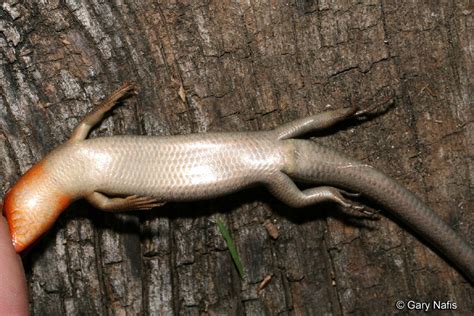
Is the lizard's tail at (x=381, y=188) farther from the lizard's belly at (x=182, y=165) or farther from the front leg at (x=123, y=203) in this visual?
the front leg at (x=123, y=203)

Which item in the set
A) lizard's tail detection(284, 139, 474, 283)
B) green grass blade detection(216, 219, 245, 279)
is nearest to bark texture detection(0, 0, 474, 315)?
green grass blade detection(216, 219, 245, 279)

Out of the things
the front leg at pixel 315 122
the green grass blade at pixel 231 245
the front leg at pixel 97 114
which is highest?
the front leg at pixel 97 114

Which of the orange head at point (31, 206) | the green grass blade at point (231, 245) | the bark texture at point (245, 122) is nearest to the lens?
the orange head at point (31, 206)

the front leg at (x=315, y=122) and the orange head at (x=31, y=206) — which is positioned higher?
A: the front leg at (x=315, y=122)

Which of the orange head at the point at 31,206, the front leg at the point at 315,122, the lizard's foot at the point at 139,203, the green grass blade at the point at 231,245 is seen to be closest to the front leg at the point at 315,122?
the front leg at the point at 315,122

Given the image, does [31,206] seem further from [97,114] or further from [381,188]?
[381,188]

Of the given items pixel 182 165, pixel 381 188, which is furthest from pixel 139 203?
pixel 381 188
